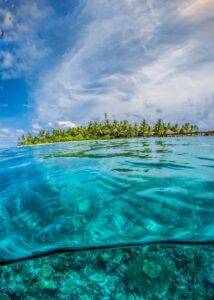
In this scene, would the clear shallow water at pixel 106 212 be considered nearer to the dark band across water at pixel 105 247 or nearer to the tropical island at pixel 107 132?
the dark band across water at pixel 105 247

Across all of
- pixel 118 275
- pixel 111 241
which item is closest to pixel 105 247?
pixel 111 241

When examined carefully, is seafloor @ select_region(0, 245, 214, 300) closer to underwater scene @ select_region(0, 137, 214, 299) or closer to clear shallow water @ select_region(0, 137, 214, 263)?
underwater scene @ select_region(0, 137, 214, 299)

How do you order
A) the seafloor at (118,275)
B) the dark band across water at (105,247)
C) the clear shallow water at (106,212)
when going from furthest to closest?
the clear shallow water at (106,212)
the dark band across water at (105,247)
the seafloor at (118,275)

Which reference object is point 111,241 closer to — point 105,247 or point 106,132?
point 105,247

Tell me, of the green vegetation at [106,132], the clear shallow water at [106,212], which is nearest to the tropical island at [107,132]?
the green vegetation at [106,132]

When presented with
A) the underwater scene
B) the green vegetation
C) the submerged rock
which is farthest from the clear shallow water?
the green vegetation
